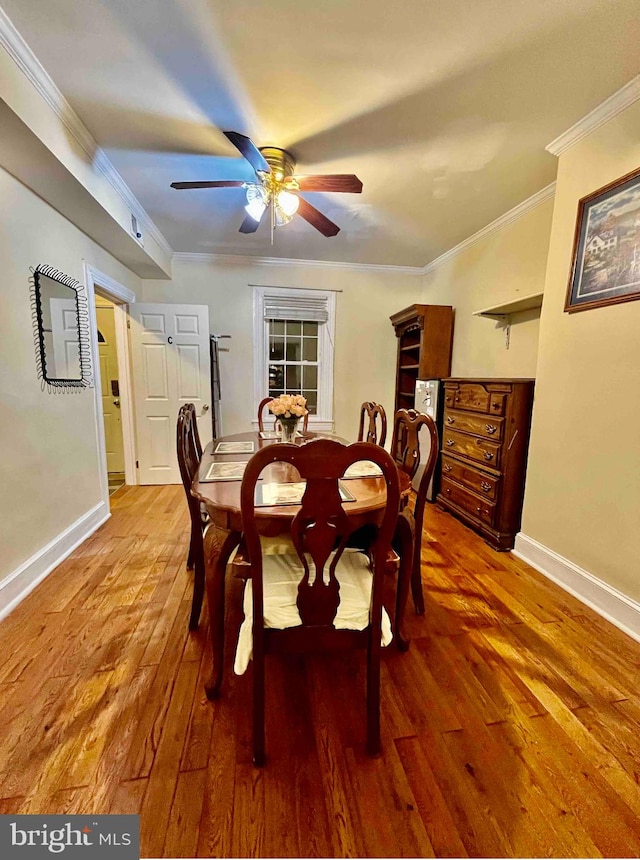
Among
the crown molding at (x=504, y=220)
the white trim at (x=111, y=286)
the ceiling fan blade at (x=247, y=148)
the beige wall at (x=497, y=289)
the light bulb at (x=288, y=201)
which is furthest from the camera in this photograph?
the white trim at (x=111, y=286)

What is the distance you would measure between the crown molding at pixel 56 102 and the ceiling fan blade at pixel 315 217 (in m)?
1.25

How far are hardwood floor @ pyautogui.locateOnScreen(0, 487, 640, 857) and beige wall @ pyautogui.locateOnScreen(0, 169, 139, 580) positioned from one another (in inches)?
18.6

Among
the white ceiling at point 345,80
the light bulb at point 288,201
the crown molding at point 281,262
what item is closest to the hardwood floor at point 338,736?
the light bulb at point 288,201

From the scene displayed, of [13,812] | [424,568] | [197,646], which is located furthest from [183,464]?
[424,568]

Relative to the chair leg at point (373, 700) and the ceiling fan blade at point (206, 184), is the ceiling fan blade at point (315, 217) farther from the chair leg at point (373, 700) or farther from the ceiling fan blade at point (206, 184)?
the chair leg at point (373, 700)

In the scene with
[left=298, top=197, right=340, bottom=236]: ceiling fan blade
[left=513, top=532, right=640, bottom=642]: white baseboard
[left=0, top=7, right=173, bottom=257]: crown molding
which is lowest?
[left=513, top=532, right=640, bottom=642]: white baseboard

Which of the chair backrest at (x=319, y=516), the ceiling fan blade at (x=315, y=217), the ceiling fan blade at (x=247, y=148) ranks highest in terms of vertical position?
the ceiling fan blade at (x=247, y=148)

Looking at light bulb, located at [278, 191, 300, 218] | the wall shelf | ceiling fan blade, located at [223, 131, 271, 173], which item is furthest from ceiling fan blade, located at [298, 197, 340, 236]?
the wall shelf

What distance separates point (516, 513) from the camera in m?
2.50

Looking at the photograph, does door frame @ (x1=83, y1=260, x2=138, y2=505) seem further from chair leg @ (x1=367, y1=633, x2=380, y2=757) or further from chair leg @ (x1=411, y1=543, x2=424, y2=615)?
chair leg @ (x1=367, y1=633, x2=380, y2=757)

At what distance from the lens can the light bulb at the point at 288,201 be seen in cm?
209

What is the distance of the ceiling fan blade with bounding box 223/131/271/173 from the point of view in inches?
65.4

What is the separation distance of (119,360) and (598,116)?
4093 mm

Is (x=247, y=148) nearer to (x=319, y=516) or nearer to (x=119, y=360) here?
(x=319, y=516)
